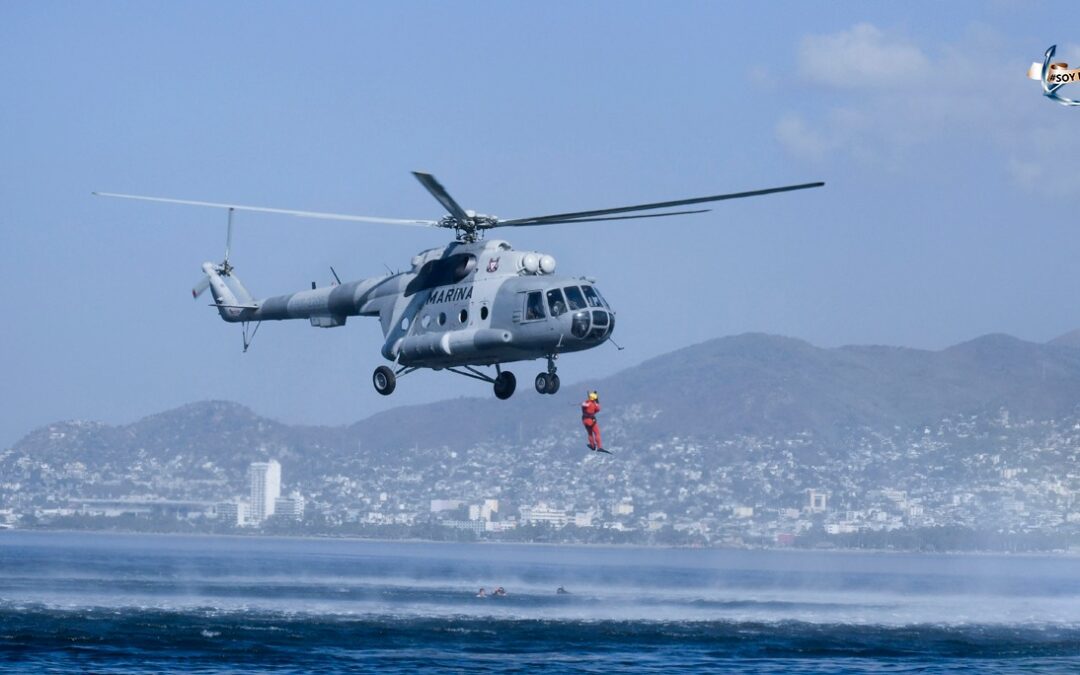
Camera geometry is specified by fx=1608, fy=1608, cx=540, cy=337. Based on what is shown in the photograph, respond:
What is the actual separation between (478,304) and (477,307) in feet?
0.30

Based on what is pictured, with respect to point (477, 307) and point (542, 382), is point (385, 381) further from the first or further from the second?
point (542, 382)

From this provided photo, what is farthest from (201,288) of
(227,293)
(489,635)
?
(489,635)

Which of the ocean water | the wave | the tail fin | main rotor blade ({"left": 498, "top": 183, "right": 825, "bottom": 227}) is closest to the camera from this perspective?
main rotor blade ({"left": 498, "top": 183, "right": 825, "bottom": 227})

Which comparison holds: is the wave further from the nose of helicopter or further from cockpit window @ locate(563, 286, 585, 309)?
the nose of helicopter

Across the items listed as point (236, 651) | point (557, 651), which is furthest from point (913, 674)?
point (236, 651)

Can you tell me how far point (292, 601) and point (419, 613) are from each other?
14.7 metres

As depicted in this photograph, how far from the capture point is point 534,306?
45438 mm

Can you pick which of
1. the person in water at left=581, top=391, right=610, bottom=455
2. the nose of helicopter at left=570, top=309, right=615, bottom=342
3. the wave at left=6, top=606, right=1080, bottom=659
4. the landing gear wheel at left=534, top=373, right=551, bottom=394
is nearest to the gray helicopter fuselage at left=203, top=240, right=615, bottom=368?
the nose of helicopter at left=570, top=309, right=615, bottom=342

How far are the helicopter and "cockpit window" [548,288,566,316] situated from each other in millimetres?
28

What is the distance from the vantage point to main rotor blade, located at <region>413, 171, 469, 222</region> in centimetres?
4406

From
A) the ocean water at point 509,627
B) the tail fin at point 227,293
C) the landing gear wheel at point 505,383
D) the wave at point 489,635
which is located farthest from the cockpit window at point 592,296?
the wave at point 489,635

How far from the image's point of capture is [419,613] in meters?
108

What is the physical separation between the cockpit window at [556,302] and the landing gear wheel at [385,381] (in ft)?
22.9

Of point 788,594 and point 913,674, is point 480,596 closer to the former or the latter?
point 788,594
